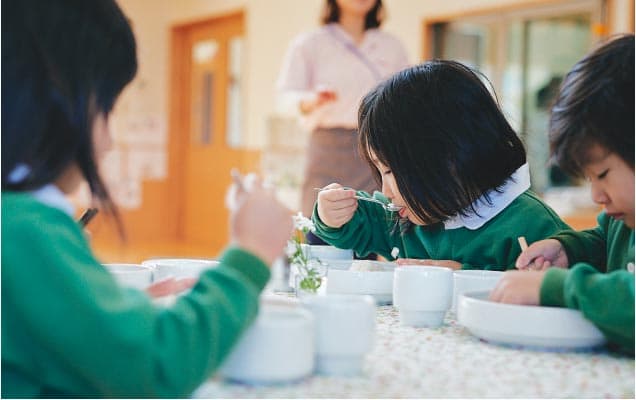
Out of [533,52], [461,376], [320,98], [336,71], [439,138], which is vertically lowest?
[461,376]

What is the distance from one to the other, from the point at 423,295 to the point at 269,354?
13.5 inches

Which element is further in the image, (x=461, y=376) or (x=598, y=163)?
(x=598, y=163)

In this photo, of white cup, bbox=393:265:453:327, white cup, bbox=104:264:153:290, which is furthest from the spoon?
white cup, bbox=104:264:153:290

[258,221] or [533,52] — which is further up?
[533,52]

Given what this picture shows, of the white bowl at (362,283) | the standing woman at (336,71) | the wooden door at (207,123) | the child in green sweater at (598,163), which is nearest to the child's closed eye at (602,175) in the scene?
the child in green sweater at (598,163)

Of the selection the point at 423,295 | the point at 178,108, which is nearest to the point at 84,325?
the point at 423,295

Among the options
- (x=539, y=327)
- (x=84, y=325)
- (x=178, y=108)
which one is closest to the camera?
(x=84, y=325)

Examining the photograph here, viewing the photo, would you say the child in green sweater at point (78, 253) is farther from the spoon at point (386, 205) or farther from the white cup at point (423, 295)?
the spoon at point (386, 205)

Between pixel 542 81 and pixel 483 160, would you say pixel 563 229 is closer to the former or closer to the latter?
pixel 483 160

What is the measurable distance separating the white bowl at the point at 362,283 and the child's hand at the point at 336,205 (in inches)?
13.9

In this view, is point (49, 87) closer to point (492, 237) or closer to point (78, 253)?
point (78, 253)

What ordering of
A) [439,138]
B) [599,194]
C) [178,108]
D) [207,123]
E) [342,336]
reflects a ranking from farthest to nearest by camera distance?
1. [178,108]
2. [207,123]
3. [439,138]
4. [599,194]
5. [342,336]

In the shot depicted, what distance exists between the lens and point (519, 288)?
98 centimetres

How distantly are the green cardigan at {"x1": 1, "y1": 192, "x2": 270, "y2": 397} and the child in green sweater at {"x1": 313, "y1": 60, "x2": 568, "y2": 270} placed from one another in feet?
2.27
